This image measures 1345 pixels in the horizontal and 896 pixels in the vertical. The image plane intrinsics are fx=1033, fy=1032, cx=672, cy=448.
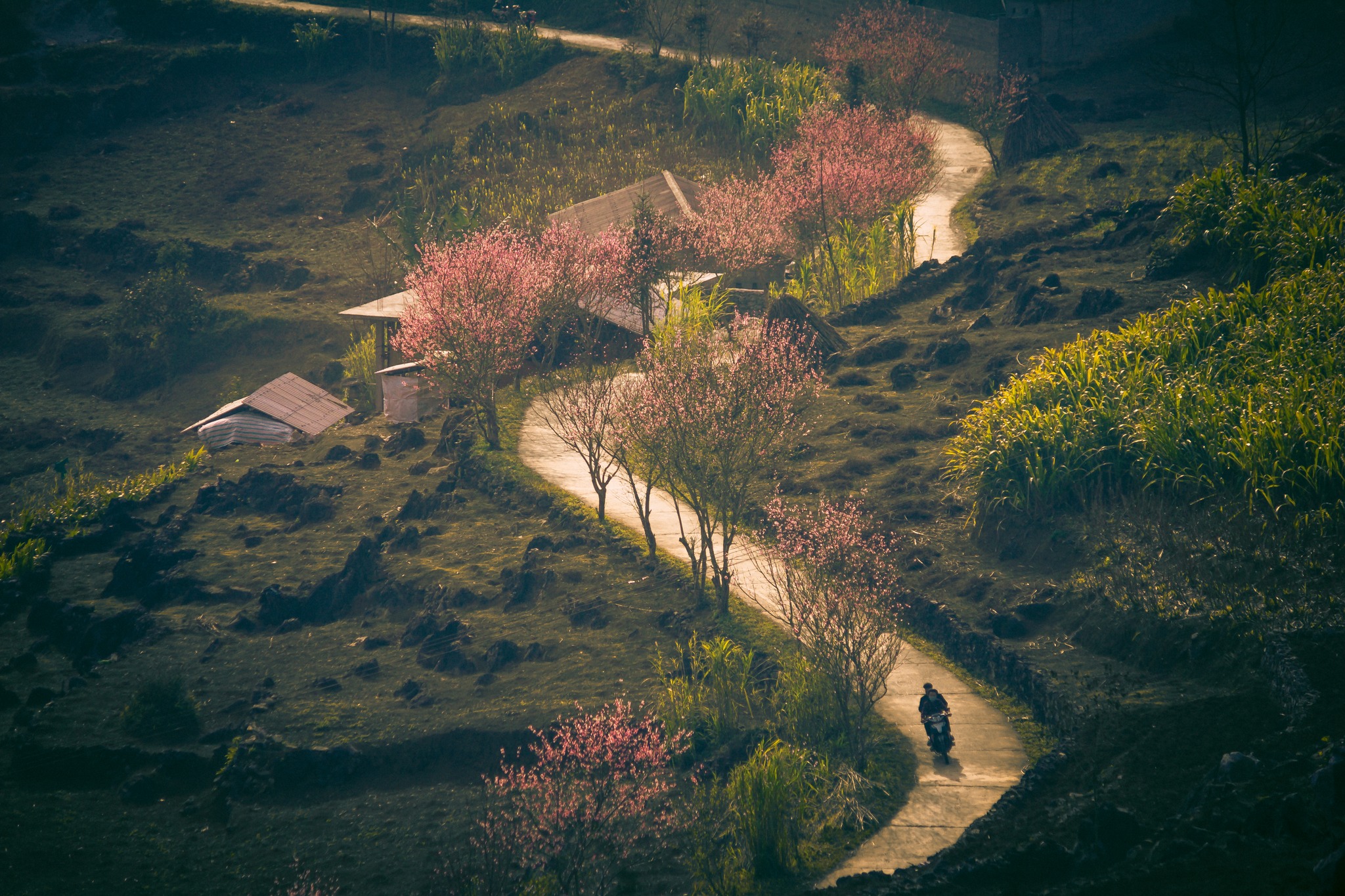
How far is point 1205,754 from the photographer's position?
11.7 m

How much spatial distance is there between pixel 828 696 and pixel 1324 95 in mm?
32799

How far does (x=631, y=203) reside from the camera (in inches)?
1452

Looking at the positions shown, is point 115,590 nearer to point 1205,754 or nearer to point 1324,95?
point 1205,754

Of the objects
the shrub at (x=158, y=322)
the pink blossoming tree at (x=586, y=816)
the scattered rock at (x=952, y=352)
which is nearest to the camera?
the pink blossoming tree at (x=586, y=816)

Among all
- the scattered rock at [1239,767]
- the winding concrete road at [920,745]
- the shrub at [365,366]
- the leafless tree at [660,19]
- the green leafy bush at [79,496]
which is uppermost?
the leafless tree at [660,19]

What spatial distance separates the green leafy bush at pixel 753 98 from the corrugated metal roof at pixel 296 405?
2258 cm

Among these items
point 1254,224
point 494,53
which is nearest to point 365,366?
point 1254,224

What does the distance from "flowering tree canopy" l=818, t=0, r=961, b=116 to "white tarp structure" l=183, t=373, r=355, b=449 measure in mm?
25799

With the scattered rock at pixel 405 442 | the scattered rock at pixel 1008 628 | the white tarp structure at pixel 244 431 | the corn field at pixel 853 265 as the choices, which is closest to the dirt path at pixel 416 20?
the corn field at pixel 853 265

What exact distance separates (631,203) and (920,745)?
2651 centimetres

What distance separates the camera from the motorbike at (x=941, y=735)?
1362cm

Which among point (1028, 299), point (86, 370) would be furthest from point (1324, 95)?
point (86, 370)

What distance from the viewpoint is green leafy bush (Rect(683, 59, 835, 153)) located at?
149 feet

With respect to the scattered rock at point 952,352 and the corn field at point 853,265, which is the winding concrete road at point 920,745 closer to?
the scattered rock at point 952,352
